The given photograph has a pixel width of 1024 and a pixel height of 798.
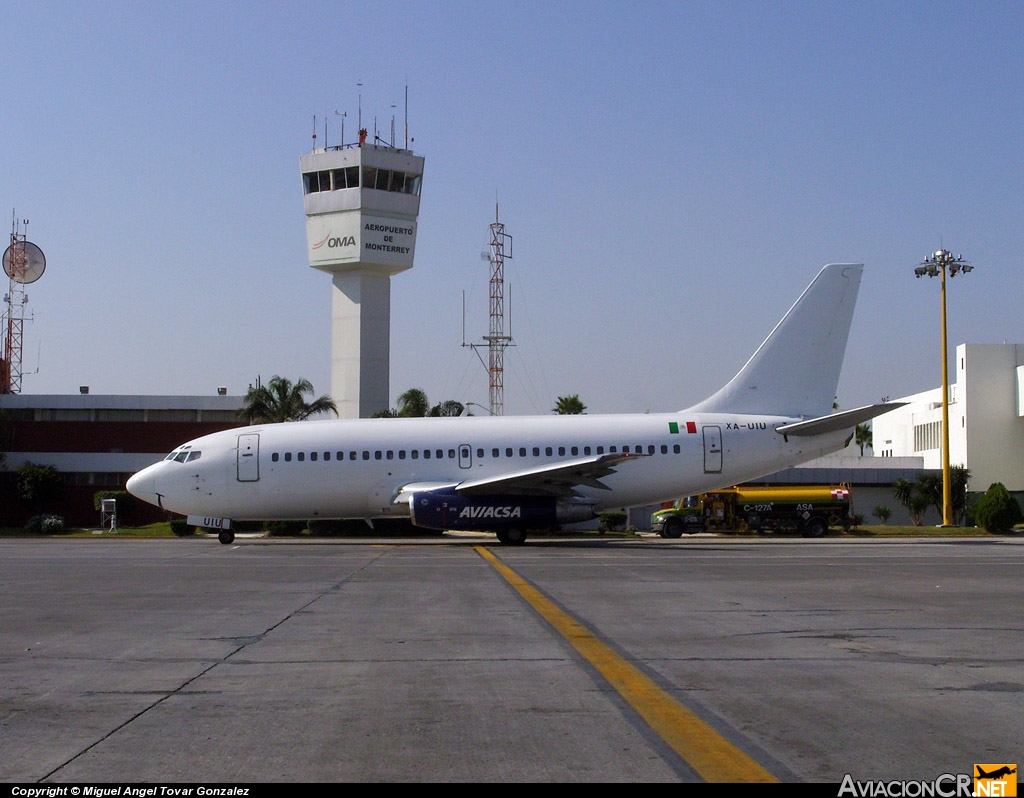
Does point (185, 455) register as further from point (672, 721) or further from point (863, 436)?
point (863, 436)

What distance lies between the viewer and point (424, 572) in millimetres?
19094

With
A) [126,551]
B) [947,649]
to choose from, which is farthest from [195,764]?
[126,551]

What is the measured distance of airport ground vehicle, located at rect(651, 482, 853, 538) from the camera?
4031cm

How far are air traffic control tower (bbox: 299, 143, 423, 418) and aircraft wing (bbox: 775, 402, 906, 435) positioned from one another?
128ft

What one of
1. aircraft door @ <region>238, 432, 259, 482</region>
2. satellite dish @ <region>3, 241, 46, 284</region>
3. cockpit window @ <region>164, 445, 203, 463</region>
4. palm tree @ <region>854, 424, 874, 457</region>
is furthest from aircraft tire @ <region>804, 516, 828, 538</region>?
palm tree @ <region>854, 424, 874, 457</region>

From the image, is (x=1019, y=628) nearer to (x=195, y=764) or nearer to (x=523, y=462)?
(x=195, y=764)

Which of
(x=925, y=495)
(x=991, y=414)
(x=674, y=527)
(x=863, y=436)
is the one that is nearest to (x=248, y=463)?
(x=674, y=527)

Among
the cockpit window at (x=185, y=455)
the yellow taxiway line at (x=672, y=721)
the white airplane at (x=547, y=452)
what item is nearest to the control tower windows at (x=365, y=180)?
the white airplane at (x=547, y=452)

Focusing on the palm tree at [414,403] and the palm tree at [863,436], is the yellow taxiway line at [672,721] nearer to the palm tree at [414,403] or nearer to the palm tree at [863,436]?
the palm tree at [414,403]

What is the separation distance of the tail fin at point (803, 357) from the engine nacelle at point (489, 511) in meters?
5.50

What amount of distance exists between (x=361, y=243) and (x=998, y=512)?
132 ft

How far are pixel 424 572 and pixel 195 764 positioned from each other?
13.6 m

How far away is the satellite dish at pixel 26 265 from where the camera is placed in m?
66.1

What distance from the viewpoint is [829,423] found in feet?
96.3
